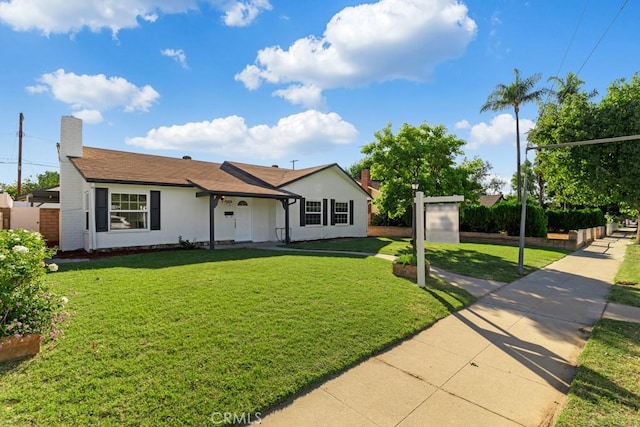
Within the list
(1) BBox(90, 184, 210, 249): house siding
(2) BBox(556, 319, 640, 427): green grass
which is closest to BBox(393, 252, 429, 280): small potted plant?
(2) BBox(556, 319, 640, 427): green grass

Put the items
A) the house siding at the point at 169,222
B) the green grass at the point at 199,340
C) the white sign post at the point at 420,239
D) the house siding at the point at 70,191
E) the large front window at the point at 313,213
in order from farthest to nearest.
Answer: the large front window at the point at 313,213 → the house siding at the point at 70,191 → the house siding at the point at 169,222 → the white sign post at the point at 420,239 → the green grass at the point at 199,340

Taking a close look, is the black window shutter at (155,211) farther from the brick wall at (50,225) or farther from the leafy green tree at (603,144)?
the leafy green tree at (603,144)

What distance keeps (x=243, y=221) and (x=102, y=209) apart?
5861 millimetres

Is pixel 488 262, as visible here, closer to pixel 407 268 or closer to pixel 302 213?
pixel 407 268

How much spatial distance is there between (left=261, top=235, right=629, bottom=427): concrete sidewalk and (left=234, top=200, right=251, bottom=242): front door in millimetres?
11290

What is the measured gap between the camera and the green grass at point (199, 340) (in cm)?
276

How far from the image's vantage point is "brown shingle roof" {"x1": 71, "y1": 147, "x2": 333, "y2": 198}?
1145 cm

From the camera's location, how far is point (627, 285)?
822 centimetres

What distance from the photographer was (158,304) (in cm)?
503

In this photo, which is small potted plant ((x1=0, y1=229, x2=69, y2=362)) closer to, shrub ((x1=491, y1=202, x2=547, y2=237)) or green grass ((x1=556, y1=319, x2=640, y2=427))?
green grass ((x1=556, y1=319, x2=640, y2=427))

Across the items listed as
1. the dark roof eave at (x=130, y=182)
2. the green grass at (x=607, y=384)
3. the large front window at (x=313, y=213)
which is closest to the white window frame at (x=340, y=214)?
the large front window at (x=313, y=213)

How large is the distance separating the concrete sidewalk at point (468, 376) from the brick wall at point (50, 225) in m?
15.1

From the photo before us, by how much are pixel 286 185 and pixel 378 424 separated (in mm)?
14131

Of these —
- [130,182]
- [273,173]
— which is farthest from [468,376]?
[273,173]
